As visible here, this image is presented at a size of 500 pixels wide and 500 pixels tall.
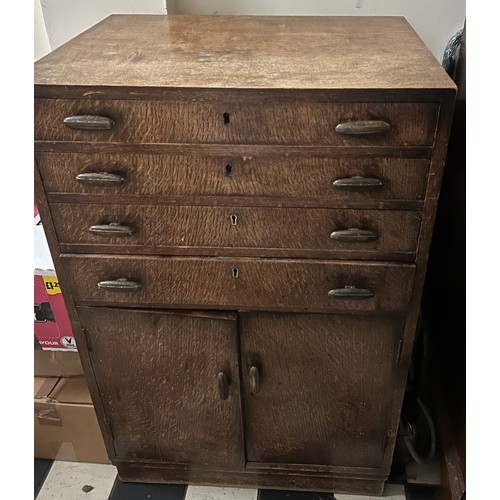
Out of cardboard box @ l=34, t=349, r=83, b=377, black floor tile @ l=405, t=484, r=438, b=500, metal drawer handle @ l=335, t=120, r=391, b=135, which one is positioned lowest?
black floor tile @ l=405, t=484, r=438, b=500

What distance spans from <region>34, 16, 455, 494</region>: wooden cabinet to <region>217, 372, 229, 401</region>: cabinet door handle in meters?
0.01

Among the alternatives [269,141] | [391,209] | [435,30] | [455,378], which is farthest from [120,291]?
[435,30]

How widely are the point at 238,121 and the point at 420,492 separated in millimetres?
995

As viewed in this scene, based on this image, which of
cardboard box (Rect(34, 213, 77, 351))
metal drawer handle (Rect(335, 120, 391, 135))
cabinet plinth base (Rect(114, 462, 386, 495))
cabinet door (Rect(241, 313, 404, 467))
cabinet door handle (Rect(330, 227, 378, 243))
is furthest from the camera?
cabinet plinth base (Rect(114, 462, 386, 495))

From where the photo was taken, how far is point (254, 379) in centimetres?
109

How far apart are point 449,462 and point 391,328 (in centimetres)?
39

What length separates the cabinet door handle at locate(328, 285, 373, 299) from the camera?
0.95m

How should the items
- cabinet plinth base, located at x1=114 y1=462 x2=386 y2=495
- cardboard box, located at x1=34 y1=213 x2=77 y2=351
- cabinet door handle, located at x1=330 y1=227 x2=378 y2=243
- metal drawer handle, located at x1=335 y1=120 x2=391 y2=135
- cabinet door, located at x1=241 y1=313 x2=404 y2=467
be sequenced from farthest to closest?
cabinet plinth base, located at x1=114 y1=462 x2=386 y2=495, cardboard box, located at x1=34 y1=213 x2=77 y2=351, cabinet door, located at x1=241 y1=313 x2=404 y2=467, cabinet door handle, located at x1=330 y1=227 x2=378 y2=243, metal drawer handle, located at x1=335 y1=120 x2=391 y2=135

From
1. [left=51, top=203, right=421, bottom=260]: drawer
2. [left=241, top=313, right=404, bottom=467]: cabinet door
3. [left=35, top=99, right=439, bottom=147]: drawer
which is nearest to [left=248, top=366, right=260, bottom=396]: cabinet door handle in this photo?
[left=241, top=313, right=404, bottom=467]: cabinet door

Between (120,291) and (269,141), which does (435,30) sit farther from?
(120,291)

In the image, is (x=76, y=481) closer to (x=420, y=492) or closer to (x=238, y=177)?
(x=420, y=492)

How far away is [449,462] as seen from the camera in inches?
46.8

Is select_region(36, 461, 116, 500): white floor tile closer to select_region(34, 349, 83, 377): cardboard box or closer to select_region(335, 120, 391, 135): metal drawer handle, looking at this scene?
select_region(34, 349, 83, 377): cardboard box

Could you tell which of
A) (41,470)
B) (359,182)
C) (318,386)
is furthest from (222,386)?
(41,470)
